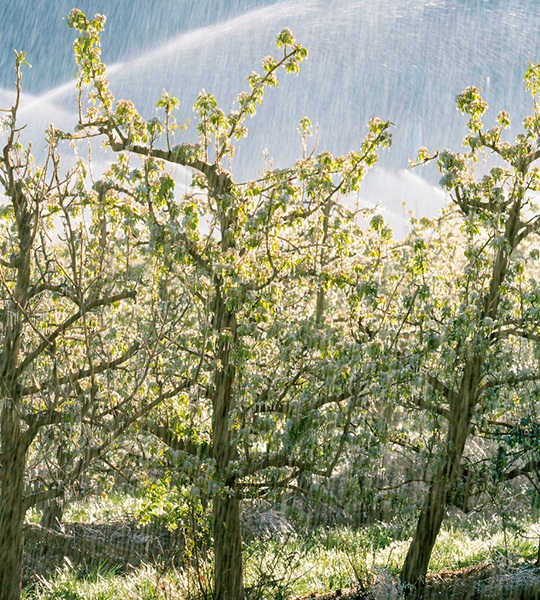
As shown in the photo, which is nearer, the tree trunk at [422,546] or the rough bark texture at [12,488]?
the rough bark texture at [12,488]

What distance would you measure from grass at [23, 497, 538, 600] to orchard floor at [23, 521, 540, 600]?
0.20 meters

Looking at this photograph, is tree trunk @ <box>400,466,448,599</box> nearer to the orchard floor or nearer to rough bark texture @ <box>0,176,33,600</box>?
the orchard floor

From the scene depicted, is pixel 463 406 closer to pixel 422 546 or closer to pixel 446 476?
pixel 446 476

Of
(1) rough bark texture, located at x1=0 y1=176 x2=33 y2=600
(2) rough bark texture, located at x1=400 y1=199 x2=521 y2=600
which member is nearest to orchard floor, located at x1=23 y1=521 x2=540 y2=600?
(2) rough bark texture, located at x1=400 y1=199 x2=521 y2=600

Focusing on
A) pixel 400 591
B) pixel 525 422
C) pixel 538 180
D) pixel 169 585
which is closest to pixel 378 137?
pixel 538 180

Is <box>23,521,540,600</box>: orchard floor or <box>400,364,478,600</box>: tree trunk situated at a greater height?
<box>400,364,478,600</box>: tree trunk

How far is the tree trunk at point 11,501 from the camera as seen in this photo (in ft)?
24.2

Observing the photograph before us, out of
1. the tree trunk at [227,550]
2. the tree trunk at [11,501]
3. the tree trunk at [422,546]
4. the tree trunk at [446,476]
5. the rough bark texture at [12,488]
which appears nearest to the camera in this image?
the rough bark texture at [12,488]

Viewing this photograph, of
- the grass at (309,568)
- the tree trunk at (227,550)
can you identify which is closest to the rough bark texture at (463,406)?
the grass at (309,568)

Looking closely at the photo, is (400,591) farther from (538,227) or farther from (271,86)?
(271,86)

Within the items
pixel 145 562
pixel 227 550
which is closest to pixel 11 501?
pixel 227 550

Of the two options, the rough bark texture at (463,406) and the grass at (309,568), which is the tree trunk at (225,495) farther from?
the rough bark texture at (463,406)

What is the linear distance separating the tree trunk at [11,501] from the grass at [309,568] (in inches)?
57.7

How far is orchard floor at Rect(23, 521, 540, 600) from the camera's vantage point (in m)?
7.92
